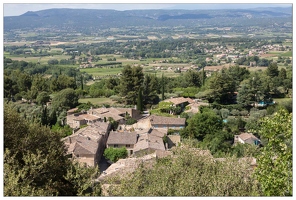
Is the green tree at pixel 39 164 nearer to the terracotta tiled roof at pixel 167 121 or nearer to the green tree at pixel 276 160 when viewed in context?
the green tree at pixel 276 160

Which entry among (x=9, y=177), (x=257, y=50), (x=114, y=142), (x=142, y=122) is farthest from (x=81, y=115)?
(x=257, y=50)

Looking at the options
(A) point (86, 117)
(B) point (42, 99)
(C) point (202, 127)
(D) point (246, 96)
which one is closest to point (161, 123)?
(C) point (202, 127)

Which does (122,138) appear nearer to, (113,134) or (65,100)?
(113,134)

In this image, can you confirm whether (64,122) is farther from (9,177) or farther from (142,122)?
(9,177)

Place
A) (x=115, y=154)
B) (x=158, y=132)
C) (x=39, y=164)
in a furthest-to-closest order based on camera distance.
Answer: (x=158, y=132) → (x=115, y=154) → (x=39, y=164)

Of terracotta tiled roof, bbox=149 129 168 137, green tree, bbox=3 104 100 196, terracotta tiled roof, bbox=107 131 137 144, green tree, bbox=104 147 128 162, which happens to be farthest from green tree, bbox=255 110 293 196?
terracotta tiled roof, bbox=149 129 168 137

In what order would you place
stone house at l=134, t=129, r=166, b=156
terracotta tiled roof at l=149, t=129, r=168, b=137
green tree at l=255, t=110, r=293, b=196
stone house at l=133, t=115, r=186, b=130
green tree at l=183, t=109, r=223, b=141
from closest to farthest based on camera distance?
green tree at l=255, t=110, r=293, b=196
stone house at l=134, t=129, r=166, b=156
green tree at l=183, t=109, r=223, b=141
terracotta tiled roof at l=149, t=129, r=168, b=137
stone house at l=133, t=115, r=186, b=130

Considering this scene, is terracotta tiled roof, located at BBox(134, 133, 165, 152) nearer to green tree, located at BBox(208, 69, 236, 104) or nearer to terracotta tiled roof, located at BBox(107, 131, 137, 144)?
terracotta tiled roof, located at BBox(107, 131, 137, 144)

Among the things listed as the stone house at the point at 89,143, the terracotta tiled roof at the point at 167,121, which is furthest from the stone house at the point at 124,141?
the terracotta tiled roof at the point at 167,121
